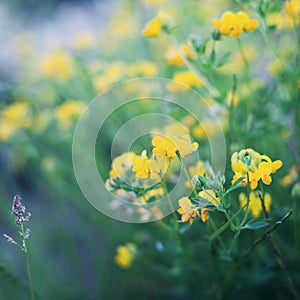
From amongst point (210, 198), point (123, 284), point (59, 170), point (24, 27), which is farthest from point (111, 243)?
point (24, 27)

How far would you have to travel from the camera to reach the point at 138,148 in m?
1.55

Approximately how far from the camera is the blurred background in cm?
115

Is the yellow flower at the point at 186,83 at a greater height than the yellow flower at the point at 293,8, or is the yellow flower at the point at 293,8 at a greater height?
the yellow flower at the point at 186,83

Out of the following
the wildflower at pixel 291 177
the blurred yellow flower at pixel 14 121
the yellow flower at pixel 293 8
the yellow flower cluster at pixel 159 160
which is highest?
the blurred yellow flower at pixel 14 121

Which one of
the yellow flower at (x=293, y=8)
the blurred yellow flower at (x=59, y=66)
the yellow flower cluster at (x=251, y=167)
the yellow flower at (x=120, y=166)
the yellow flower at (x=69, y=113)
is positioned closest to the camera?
the yellow flower cluster at (x=251, y=167)

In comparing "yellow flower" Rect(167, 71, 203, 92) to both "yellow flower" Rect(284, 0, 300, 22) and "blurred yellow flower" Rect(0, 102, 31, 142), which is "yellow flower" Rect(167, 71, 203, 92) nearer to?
"yellow flower" Rect(284, 0, 300, 22)

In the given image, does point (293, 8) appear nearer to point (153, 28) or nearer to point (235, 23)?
point (235, 23)

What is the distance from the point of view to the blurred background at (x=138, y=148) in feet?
3.79

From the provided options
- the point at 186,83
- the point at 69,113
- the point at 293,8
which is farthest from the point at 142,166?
the point at 69,113

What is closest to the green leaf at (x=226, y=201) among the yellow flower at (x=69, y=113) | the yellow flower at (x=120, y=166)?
→ the yellow flower at (x=120, y=166)

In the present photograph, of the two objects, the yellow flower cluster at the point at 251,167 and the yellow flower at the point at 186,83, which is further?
the yellow flower at the point at 186,83

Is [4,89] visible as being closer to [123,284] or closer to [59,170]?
[59,170]

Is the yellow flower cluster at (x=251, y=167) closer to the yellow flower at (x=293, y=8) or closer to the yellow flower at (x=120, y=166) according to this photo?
the yellow flower at (x=120, y=166)

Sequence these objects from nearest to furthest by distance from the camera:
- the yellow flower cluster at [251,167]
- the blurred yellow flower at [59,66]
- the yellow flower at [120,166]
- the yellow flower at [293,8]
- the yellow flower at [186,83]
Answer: the yellow flower cluster at [251,167] → the yellow flower at [120,166] → the yellow flower at [293,8] → the yellow flower at [186,83] → the blurred yellow flower at [59,66]
